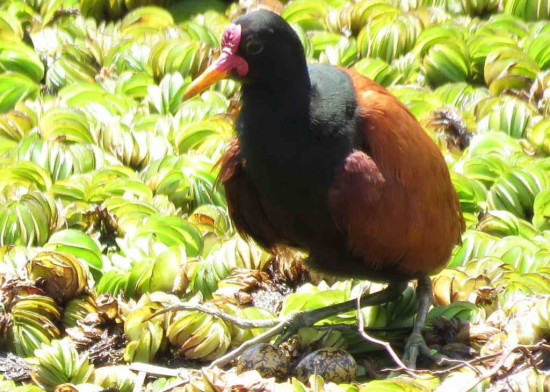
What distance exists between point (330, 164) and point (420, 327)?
0.76 meters

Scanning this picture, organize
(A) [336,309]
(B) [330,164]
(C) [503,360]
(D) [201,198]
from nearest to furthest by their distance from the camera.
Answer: (C) [503,360]
(B) [330,164]
(A) [336,309]
(D) [201,198]

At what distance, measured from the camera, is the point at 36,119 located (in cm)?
598

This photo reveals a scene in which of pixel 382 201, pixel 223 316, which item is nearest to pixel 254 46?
pixel 382 201

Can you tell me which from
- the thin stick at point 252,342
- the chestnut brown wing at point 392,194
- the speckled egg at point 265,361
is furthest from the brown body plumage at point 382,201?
the speckled egg at point 265,361

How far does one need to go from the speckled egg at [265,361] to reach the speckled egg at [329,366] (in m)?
0.07

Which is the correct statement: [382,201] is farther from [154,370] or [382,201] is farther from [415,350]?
[154,370]

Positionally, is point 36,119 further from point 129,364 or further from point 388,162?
point 388,162

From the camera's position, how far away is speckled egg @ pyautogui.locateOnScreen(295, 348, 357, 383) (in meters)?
4.20

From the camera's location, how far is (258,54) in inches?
166

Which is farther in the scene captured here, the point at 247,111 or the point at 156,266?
the point at 156,266

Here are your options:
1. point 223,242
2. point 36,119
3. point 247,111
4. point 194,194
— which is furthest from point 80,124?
point 247,111

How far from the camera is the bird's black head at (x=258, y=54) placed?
420 cm

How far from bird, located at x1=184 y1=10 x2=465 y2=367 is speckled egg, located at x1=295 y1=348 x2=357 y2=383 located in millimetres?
224

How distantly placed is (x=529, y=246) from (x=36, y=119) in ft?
8.33
